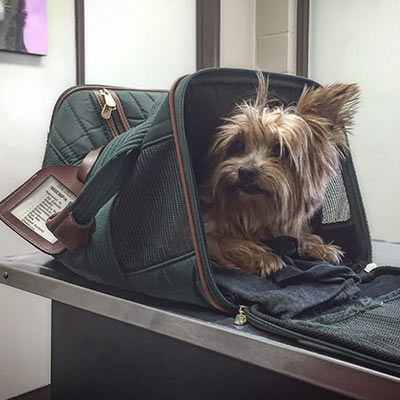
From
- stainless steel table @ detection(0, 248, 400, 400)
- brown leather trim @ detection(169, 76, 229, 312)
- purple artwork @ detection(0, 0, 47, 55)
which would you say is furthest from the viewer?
purple artwork @ detection(0, 0, 47, 55)

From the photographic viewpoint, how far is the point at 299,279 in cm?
76

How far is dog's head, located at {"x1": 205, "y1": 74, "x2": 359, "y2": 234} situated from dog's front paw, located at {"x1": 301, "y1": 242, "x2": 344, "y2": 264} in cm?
5

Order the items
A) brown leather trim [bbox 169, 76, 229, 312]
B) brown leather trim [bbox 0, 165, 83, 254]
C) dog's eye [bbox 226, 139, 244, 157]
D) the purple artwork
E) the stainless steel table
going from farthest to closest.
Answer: the purple artwork, brown leather trim [bbox 0, 165, 83, 254], dog's eye [bbox 226, 139, 244, 157], brown leather trim [bbox 169, 76, 229, 312], the stainless steel table

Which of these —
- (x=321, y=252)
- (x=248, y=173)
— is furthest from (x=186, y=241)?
(x=321, y=252)

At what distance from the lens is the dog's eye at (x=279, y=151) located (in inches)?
31.2

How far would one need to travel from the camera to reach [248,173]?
2.53ft

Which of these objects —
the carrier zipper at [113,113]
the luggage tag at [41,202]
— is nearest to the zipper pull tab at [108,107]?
the carrier zipper at [113,113]

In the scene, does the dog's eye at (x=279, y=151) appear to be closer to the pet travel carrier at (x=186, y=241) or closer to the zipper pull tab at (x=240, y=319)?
the pet travel carrier at (x=186, y=241)

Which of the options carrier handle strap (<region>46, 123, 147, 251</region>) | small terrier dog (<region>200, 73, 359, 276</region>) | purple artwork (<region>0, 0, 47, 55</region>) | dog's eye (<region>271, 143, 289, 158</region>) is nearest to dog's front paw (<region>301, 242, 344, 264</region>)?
small terrier dog (<region>200, 73, 359, 276</region>)

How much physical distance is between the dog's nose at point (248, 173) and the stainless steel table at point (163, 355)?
18 centimetres

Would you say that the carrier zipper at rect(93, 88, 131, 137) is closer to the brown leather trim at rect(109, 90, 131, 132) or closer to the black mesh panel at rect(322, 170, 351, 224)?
the brown leather trim at rect(109, 90, 131, 132)

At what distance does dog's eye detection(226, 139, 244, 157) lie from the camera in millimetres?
806

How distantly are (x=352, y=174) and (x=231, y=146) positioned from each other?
0.27 m

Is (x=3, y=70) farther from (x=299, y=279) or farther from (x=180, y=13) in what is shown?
(x=299, y=279)
